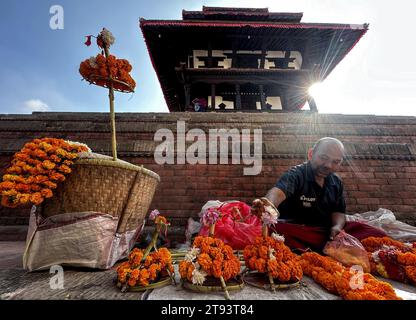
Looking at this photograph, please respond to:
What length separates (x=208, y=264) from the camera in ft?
4.36

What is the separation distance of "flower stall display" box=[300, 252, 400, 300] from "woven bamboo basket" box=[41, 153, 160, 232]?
5.41 feet

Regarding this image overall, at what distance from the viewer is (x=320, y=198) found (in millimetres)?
2592

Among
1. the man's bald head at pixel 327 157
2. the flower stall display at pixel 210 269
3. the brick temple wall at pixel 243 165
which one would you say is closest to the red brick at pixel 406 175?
the brick temple wall at pixel 243 165

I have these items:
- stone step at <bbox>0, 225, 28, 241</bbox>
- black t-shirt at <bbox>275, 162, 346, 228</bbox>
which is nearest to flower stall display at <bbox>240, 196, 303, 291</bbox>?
black t-shirt at <bbox>275, 162, 346, 228</bbox>

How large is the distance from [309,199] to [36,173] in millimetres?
2669

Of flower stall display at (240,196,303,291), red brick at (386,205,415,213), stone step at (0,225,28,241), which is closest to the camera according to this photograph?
flower stall display at (240,196,303,291)

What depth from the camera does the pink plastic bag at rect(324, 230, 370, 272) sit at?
183 centimetres

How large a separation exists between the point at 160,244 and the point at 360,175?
358 centimetres

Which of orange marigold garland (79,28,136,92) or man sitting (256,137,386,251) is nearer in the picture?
orange marigold garland (79,28,136,92)

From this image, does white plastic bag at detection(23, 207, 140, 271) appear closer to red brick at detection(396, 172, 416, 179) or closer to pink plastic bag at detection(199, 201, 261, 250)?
pink plastic bag at detection(199, 201, 261, 250)

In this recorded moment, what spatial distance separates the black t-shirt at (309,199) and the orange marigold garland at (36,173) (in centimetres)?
211

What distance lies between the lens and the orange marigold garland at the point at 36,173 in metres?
1.61

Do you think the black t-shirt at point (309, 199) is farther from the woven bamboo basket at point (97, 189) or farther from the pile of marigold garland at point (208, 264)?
the woven bamboo basket at point (97, 189)

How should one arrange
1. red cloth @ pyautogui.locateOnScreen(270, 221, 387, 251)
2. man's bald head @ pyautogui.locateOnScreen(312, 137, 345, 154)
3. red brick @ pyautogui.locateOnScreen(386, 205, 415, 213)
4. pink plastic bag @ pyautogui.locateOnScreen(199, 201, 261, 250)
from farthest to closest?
red brick @ pyautogui.locateOnScreen(386, 205, 415, 213) < pink plastic bag @ pyautogui.locateOnScreen(199, 201, 261, 250) < man's bald head @ pyautogui.locateOnScreen(312, 137, 345, 154) < red cloth @ pyautogui.locateOnScreen(270, 221, 387, 251)
